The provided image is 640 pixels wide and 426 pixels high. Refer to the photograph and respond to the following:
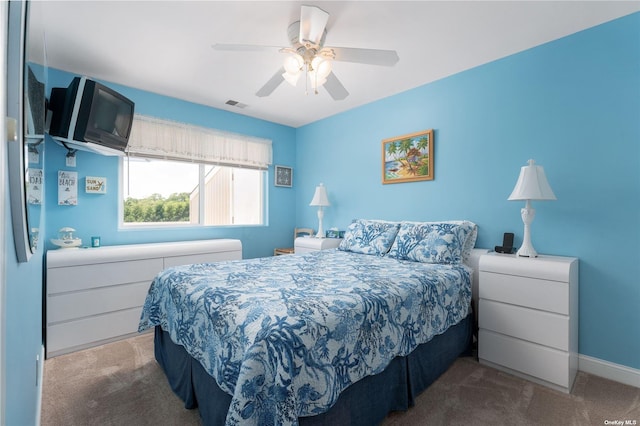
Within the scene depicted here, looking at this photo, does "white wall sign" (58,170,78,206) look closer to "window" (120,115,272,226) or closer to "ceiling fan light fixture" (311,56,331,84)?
"window" (120,115,272,226)

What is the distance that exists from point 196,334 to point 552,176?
9.27 feet

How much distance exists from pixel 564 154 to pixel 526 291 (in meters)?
1.14

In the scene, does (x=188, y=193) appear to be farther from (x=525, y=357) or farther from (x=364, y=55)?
(x=525, y=357)

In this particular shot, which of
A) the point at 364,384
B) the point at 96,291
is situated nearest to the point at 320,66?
the point at 364,384

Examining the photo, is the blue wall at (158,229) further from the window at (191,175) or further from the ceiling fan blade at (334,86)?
the ceiling fan blade at (334,86)

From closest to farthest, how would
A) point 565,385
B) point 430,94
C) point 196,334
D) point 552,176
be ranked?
1. point 196,334
2. point 565,385
3. point 552,176
4. point 430,94

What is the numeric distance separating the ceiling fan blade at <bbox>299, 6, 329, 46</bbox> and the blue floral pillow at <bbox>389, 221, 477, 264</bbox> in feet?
5.90

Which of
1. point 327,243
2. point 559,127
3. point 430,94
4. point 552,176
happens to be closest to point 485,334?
point 552,176

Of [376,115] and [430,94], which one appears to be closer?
[430,94]

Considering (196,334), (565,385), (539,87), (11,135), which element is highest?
(539,87)

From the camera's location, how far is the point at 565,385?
1.92m

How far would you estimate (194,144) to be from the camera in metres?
3.65

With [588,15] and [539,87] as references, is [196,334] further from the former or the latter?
[588,15]

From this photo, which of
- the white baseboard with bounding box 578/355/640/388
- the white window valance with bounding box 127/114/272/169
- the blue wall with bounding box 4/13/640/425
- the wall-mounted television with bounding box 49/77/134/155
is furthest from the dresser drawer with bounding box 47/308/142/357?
the white baseboard with bounding box 578/355/640/388
